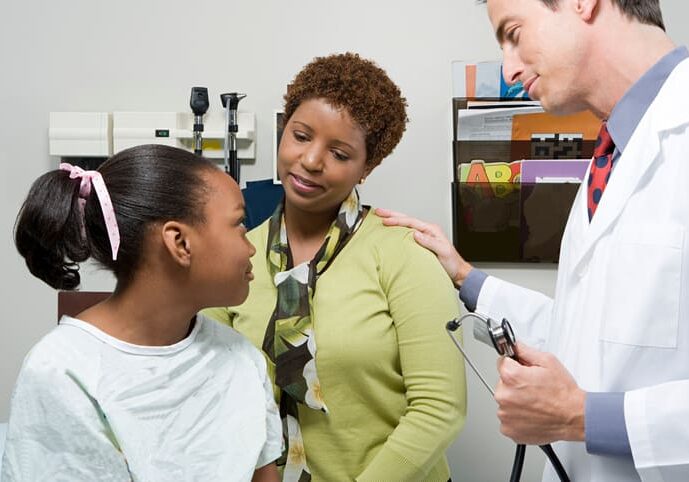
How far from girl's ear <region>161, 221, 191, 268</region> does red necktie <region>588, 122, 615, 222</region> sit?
564 millimetres

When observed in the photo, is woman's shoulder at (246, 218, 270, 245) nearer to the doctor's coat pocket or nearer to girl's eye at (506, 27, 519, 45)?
girl's eye at (506, 27, 519, 45)

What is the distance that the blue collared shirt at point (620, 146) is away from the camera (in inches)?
31.2

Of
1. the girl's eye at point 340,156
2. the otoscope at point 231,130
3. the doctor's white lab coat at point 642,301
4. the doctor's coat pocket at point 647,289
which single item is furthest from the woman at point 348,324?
the otoscope at point 231,130

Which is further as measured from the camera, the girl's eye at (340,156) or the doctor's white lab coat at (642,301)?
the girl's eye at (340,156)

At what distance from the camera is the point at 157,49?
2039mm

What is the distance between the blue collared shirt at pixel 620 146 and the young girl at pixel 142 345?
431 mm

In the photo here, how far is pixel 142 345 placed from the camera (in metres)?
0.97

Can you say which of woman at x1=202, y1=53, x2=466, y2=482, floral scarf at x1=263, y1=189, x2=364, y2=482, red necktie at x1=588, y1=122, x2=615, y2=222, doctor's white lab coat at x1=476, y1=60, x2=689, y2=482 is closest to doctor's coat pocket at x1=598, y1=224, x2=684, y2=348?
doctor's white lab coat at x1=476, y1=60, x2=689, y2=482

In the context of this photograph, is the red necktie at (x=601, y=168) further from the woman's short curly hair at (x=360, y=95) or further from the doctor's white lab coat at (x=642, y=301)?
the woman's short curly hair at (x=360, y=95)

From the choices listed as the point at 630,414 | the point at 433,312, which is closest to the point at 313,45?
the point at 433,312

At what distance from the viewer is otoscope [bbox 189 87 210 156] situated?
193cm

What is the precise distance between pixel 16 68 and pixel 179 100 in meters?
0.48

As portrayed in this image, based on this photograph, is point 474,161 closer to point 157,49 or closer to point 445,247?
point 445,247

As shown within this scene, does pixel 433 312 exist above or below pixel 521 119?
below
